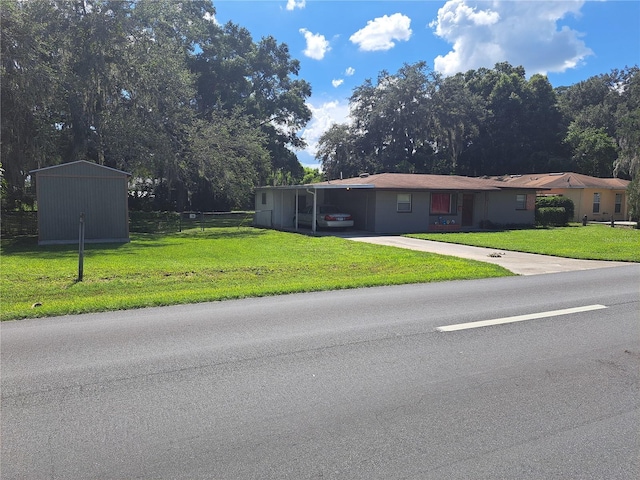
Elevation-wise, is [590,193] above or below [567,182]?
below

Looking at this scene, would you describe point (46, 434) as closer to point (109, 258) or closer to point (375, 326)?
point (375, 326)

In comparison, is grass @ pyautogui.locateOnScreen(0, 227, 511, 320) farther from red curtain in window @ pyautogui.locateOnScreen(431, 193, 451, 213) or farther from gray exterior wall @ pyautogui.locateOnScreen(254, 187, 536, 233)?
red curtain in window @ pyautogui.locateOnScreen(431, 193, 451, 213)

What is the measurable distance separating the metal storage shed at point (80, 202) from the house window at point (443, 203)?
15.7 m

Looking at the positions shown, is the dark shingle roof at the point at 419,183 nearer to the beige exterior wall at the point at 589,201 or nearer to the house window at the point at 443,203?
the house window at the point at 443,203

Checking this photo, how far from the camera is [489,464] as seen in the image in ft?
10.4

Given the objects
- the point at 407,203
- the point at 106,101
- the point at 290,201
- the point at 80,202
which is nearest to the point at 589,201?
the point at 407,203

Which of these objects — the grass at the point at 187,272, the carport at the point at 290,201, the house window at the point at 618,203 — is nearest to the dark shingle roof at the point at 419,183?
the carport at the point at 290,201

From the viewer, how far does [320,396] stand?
4172mm

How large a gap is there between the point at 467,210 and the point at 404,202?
5.01 meters

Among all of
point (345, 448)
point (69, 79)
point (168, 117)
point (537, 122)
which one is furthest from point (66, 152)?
point (537, 122)

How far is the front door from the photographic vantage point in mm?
27891

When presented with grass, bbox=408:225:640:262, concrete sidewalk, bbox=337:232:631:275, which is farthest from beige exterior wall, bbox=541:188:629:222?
concrete sidewalk, bbox=337:232:631:275

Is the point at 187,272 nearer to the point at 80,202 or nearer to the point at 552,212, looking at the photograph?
the point at 80,202

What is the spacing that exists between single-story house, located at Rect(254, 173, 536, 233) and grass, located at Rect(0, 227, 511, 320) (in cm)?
770
